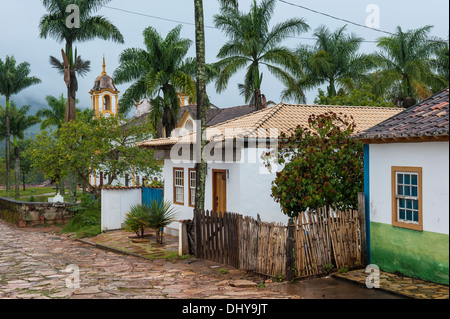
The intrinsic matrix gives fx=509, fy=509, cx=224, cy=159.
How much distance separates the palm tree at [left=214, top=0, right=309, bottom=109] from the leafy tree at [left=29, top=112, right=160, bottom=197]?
7.66 meters

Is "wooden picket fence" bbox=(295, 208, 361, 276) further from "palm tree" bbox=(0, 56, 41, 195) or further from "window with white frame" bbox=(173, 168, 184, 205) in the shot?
"palm tree" bbox=(0, 56, 41, 195)

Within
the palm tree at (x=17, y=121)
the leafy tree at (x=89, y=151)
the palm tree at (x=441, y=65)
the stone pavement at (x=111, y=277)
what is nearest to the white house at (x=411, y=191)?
the stone pavement at (x=111, y=277)

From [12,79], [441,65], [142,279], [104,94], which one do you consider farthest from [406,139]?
[104,94]

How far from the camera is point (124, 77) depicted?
28.3 meters

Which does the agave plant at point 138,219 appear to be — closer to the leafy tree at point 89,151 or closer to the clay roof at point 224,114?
the leafy tree at point 89,151

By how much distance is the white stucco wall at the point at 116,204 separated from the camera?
2009 cm

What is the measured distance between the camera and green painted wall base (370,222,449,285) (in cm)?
977

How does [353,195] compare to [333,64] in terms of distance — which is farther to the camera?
[333,64]

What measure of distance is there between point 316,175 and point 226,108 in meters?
32.2

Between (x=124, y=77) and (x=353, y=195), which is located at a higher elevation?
(x=124, y=77)

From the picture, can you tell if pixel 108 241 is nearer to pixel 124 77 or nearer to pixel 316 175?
pixel 316 175

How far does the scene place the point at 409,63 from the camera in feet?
108
